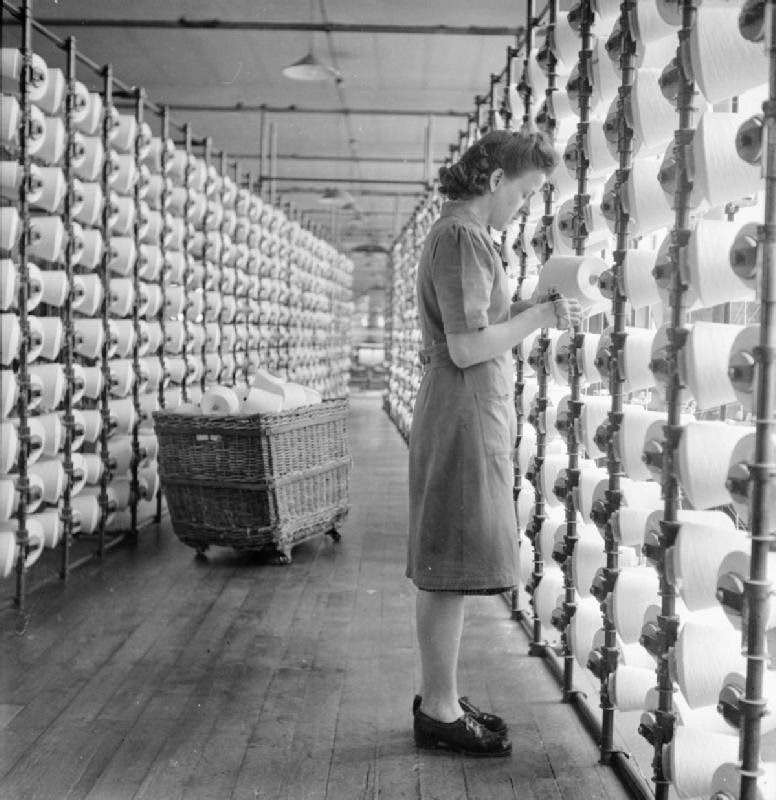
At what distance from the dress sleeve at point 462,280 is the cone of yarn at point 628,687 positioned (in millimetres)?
901

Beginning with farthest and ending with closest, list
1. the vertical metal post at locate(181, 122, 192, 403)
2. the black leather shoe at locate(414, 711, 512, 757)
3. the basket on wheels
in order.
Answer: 1. the vertical metal post at locate(181, 122, 192, 403)
2. the basket on wheels
3. the black leather shoe at locate(414, 711, 512, 757)

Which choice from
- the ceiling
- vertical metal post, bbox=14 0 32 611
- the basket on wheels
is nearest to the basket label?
the basket on wheels

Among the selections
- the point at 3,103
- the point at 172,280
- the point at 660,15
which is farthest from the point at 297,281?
the point at 660,15

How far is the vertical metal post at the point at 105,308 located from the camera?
434 cm

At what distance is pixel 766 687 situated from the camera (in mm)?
1719

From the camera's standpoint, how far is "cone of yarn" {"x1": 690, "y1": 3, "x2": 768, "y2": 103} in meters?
1.71

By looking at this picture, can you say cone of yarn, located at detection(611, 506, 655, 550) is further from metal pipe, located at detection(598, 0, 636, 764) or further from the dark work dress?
the dark work dress

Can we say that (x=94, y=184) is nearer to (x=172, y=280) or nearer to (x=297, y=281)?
(x=172, y=280)

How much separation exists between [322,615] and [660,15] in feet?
8.02

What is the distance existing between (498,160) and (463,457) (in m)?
0.70

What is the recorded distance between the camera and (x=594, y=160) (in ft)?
8.04

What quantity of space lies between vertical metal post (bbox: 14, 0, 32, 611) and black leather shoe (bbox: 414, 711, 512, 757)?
76.4 inches

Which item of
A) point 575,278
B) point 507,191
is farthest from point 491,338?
point 507,191

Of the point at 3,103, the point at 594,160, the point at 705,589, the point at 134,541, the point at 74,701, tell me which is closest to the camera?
the point at 705,589
